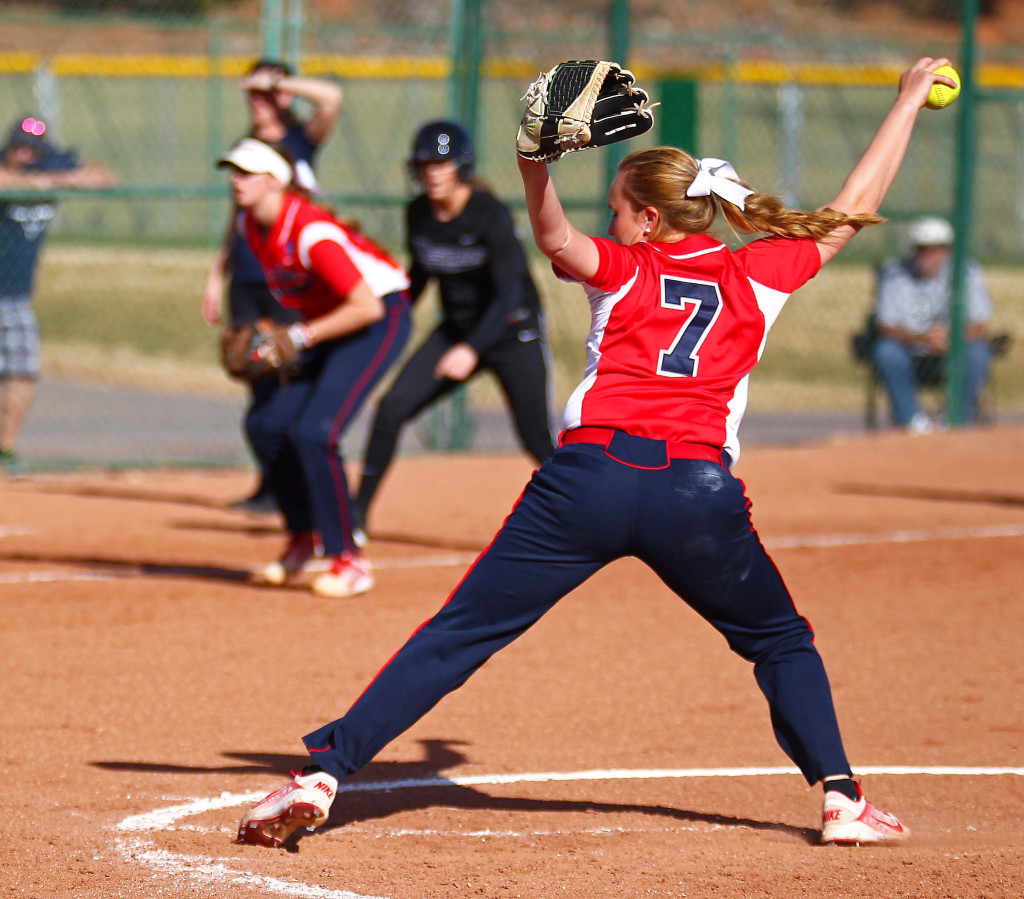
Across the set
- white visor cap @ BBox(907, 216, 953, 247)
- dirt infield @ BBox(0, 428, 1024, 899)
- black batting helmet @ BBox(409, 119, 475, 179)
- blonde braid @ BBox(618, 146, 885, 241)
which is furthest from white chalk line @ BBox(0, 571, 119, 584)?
white visor cap @ BBox(907, 216, 953, 247)

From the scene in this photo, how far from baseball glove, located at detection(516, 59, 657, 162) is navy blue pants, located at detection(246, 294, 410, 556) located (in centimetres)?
338

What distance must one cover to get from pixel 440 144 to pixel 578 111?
13.0ft

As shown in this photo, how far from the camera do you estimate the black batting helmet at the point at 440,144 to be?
24.1 feet

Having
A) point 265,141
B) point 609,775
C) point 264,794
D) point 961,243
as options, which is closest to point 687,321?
point 609,775

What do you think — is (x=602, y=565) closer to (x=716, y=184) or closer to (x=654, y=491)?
(x=654, y=491)

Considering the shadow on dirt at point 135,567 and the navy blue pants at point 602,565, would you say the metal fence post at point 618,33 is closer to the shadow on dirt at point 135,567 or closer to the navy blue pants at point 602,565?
the shadow on dirt at point 135,567

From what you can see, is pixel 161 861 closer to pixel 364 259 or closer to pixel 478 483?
pixel 364 259

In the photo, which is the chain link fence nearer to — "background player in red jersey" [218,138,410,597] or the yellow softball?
the yellow softball

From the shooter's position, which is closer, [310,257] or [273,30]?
[310,257]

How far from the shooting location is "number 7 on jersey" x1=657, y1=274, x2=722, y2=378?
3691 millimetres

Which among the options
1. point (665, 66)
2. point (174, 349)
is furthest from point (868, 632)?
point (665, 66)

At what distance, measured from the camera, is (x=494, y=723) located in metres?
5.17

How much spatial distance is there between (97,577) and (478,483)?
3478 millimetres

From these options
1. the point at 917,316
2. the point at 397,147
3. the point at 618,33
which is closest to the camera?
the point at 618,33
